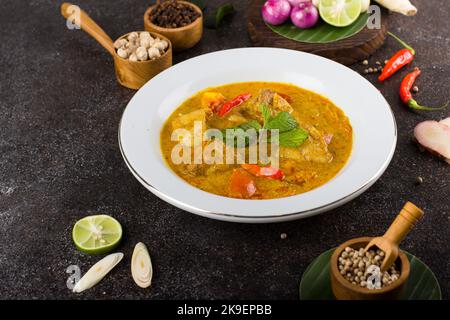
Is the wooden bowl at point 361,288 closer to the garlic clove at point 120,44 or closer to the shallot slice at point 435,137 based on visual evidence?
the shallot slice at point 435,137

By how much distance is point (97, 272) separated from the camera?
9.42 ft

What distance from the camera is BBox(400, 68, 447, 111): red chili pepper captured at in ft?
12.8

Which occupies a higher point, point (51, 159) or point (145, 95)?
point (145, 95)

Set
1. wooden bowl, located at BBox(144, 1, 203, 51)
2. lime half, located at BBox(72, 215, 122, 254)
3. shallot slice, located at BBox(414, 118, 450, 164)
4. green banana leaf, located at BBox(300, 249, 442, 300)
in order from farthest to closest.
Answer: wooden bowl, located at BBox(144, 1, 203, 51) < shallot slice, located at BBox(414, 118, 450, 164) < lime half, located at BBox(72, 215, 122, 254) < green banana leaf, located at BBox(300, 249, 442, 300)

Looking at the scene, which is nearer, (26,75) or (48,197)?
(48,197)

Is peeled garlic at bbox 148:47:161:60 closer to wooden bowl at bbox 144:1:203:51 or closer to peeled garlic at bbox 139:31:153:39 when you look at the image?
peeled garlic at bbox 139:31:153:39

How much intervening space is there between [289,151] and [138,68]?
1.30 metres

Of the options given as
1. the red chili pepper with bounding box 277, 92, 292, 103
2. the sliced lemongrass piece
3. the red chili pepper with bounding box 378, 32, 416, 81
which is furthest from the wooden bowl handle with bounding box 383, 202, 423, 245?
the red chili pepper with bounding box 378, 32, 416, 81

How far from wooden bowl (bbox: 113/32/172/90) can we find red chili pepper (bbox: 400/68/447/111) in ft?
5.22
